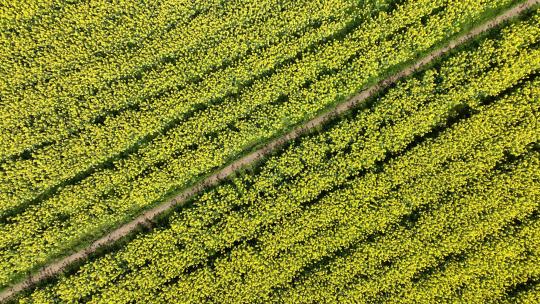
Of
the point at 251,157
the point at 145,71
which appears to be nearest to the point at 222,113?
the point at 251,157

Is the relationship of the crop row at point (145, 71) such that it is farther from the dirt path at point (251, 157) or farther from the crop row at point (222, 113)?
the dirt path at point (251, 157)

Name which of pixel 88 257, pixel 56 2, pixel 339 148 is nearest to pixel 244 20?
pixel 339 148

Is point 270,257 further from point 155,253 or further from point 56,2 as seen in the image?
point 56,2

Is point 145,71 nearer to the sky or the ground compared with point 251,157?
nearer to the sky

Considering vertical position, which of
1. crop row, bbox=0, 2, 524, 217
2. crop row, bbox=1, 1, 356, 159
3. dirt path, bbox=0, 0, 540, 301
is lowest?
dirt path, bbox=0, 0, 540, 301

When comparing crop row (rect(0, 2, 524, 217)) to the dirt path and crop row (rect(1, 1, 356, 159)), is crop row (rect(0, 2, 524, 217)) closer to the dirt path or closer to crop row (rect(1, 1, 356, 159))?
the dirt path

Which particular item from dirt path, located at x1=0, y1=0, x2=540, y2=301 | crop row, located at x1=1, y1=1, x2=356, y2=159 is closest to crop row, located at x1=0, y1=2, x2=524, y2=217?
dirt path, located at x1=0, y1=0, x2=540, y2=301

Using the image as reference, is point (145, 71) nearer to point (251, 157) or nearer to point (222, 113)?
point (222, 113)

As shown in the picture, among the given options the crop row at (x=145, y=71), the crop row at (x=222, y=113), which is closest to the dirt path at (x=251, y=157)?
the crop row at (x=222, y=113)

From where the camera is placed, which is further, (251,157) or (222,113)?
(251,157)
